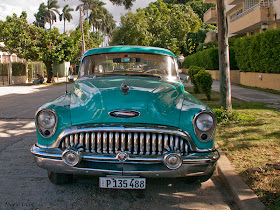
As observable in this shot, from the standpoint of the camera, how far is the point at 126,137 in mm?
3279

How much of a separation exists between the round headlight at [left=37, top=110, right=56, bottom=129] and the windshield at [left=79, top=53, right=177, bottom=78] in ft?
5.18

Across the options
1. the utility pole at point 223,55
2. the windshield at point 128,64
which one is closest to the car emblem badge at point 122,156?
the windshield at point 128,64

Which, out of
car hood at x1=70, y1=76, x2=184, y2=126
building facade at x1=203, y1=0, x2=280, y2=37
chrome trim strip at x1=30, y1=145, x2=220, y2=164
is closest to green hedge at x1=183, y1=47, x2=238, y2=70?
building facade at x1=203, y1=0, x2=280, y2=37

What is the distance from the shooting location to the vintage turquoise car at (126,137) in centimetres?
322

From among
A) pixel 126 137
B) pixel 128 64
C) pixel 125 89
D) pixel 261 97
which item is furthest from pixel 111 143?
pixel 261 97

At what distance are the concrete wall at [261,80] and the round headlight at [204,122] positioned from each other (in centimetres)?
1258

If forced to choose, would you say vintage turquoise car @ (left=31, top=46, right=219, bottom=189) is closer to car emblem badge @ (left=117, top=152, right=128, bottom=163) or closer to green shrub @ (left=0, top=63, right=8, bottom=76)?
car emblem badge @ (left=117, top=152, right=128, bottom=163)

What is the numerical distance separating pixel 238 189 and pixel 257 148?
171 cm

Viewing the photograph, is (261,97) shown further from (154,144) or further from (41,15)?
(41,15)

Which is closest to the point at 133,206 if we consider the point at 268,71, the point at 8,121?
the point at 8,121

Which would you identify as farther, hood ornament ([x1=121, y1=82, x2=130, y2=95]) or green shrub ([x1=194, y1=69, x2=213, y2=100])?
green shrub ([x1=194, y1=69, x2=213, y2=100])

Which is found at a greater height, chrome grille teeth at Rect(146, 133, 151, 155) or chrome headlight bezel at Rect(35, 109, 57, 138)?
chrome headlight bezel at Rect(35, 109, 57, 138)

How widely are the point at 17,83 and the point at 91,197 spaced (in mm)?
27578

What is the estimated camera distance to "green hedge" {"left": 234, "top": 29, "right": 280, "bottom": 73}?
14.7m
